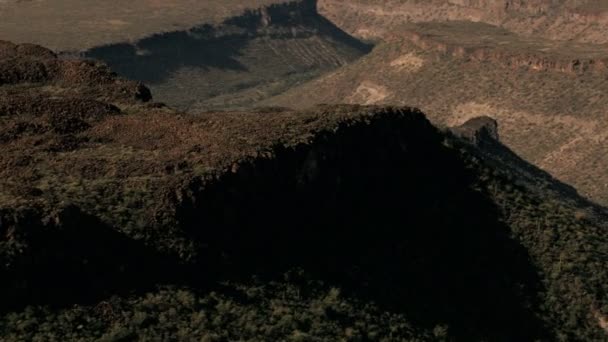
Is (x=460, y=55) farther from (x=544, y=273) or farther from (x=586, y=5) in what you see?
(x=544, y=273)

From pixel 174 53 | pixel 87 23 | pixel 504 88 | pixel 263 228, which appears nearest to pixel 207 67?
pixel 174 53

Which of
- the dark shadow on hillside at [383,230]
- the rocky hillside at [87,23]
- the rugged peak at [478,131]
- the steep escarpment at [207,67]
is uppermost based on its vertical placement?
the dark shadow on hillside at [383,230]

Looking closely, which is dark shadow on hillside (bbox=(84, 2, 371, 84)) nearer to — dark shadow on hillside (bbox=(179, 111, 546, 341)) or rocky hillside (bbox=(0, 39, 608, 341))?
rocky hillside (bbox=(0, 39, 608, 341))

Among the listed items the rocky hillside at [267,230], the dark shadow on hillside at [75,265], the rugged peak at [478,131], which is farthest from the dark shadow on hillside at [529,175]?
the dark shadow on hillside at [75,265]

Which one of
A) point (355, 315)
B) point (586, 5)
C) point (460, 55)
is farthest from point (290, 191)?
point (586, 5)

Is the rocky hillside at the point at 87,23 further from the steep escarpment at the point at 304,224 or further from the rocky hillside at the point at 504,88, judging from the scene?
the steep escarpment at the point at 304,224

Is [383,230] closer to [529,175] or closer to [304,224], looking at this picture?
[304,224]

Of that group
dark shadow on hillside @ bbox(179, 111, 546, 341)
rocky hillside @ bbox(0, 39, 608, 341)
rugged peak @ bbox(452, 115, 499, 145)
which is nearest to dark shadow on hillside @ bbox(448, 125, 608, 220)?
rugged peak @ bbox(452, 115, 499, 145)

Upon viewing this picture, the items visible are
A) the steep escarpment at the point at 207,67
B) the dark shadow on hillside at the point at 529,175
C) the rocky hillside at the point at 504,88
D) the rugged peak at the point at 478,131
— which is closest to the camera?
the dark shadow on hillside at the point at 529,175
